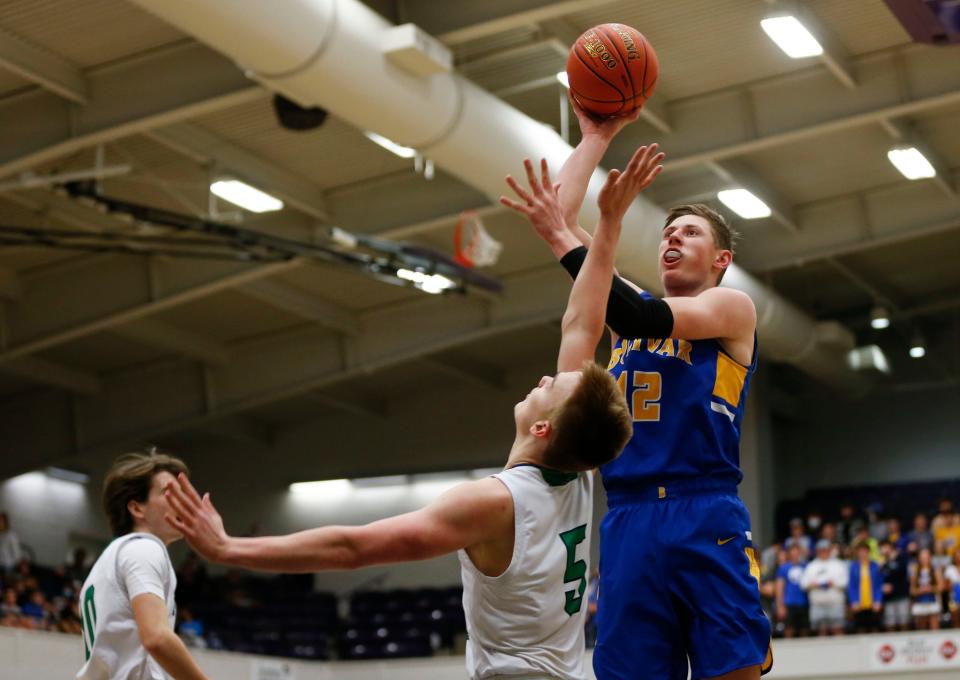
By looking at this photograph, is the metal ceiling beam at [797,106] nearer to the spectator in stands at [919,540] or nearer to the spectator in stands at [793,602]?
the spectator in stands at [919,540]

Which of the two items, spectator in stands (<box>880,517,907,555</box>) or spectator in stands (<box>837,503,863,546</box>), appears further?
spectator in stands (<box>837,503,863,546</box>)

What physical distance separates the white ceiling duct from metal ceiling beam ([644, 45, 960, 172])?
1.01m

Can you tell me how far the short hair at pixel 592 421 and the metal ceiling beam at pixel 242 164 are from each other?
1203 centimetres

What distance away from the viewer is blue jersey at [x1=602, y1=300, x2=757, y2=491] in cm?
Answer: 438

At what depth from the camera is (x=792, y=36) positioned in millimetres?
13570

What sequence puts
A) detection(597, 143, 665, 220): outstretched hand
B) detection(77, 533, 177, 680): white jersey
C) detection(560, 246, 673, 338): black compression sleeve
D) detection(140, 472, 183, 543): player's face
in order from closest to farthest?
detection(597, 143, 665, 220): outstretched hand, detection(560, 246, 673, 338): black compression sleeve, detection(77, 533, 177, 680): white jersey, detection(140, 472, 183, 543): player's face

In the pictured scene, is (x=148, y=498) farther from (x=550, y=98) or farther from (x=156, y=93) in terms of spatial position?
(x=550, y=98)

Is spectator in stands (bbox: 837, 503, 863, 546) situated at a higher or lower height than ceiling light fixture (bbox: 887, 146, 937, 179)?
lower

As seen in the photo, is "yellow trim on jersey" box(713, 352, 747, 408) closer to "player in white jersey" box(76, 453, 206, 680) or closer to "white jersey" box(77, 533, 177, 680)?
"player in white jersey" box(76, 453, 206, 680)

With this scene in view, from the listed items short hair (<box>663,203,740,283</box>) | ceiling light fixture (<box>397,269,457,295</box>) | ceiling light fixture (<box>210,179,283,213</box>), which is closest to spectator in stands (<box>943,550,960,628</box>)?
ceiling light fixture (<box>397,269,457,295</box>)

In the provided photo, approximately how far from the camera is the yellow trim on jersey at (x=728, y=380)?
14.6 feet

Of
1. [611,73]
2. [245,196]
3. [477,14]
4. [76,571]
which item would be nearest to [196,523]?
[611,73]

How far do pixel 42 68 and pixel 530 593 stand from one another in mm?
11266

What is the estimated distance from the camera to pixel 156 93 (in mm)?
13516
